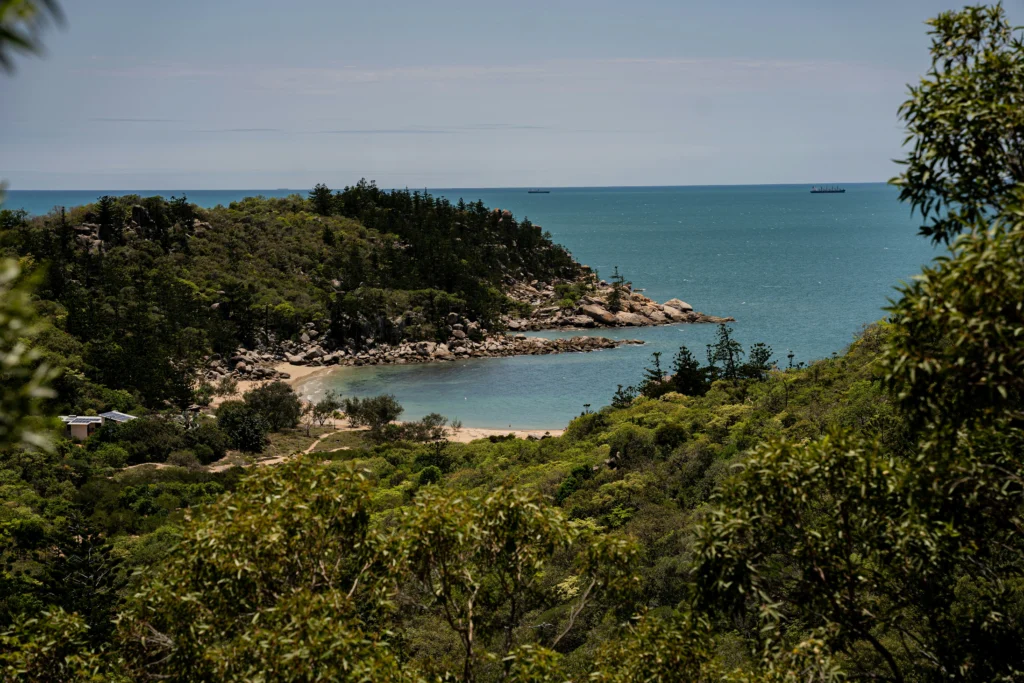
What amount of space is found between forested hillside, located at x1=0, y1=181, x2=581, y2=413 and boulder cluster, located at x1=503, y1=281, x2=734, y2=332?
3.01 meters

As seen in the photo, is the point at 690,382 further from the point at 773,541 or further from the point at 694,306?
the point at 694,306

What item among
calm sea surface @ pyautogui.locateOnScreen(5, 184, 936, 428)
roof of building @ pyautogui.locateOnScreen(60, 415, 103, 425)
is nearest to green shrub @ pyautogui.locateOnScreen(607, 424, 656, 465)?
calm sea surface @ pyautogui.locateOnScreen(5, 184, 936, 428)

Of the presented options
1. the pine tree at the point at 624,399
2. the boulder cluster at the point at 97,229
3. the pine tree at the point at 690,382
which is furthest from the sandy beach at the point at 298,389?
the boulder cluster at the point at 97,229

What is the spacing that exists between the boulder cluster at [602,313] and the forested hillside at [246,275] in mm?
3010

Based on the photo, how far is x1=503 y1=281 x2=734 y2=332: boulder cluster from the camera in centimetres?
7562

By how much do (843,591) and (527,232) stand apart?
8771cm

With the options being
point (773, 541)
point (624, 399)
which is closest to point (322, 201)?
point (624, 399)

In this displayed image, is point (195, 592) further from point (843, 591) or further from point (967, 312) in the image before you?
point (967, 312)

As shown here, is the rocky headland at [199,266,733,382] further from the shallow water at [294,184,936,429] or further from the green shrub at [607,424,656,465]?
the green shrub at [607,424,656,465]

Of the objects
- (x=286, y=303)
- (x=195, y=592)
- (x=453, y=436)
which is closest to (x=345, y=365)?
(x=286, y=303)

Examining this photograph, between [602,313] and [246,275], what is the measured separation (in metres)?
32.8

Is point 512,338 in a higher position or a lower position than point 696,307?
lower

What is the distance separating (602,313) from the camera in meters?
76.6

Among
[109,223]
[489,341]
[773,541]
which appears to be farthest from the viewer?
[489,341]
